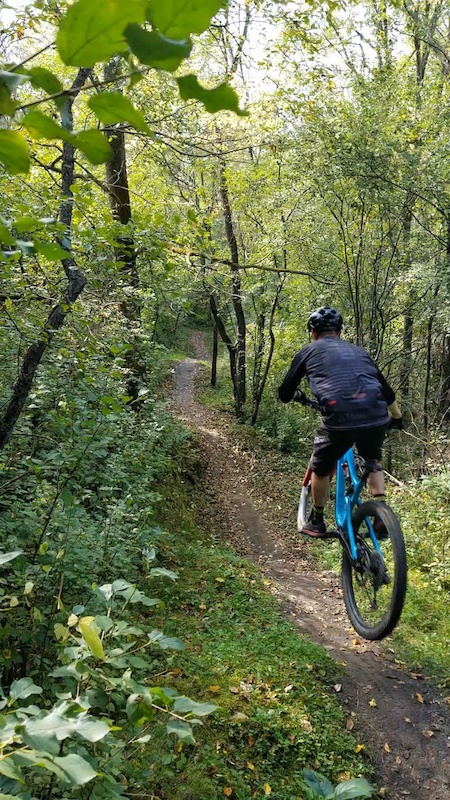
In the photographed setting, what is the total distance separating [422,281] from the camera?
1095 cm

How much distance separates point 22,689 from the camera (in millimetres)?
1317

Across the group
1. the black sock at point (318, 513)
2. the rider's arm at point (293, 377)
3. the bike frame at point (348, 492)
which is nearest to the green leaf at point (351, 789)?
the bike frame at point (348, 492)

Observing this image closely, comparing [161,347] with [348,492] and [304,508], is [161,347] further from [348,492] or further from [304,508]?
[348,492]

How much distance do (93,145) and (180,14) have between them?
0.67ft

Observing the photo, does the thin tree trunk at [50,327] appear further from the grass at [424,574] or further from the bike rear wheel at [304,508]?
the grass at [424,574]

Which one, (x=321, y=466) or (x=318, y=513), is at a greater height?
(x=321, y=466)

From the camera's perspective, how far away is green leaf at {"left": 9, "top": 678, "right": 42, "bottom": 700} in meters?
1.27

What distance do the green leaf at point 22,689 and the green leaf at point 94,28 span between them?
1.34 meters

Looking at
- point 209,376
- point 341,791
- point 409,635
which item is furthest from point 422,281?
point 209,376

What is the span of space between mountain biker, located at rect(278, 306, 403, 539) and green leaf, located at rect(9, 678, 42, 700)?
10.4ft

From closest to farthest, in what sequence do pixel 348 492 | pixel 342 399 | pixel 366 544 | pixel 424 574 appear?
pixel 342 399, pixel 366 544, pixel 348 492, pixel 424 574

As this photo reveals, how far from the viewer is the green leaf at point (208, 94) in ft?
1.93

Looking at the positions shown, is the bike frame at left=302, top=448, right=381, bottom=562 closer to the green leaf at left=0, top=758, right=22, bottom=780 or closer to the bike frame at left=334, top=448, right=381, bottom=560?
the bike frame at left=334, top=448, right=381, bottom=560

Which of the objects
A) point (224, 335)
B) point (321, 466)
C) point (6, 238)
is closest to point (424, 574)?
point (321, 466)
